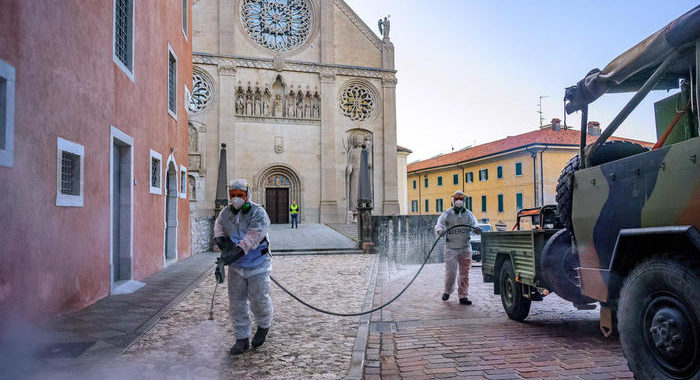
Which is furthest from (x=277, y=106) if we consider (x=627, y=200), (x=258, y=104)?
(x=627, y=200)

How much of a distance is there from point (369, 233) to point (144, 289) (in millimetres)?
9721

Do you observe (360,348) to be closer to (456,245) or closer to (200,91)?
(456,245)

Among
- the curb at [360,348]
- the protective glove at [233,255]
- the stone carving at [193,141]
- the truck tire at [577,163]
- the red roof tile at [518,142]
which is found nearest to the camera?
the curb at [360,348]

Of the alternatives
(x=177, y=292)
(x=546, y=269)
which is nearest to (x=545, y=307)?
(x=546, y=269)

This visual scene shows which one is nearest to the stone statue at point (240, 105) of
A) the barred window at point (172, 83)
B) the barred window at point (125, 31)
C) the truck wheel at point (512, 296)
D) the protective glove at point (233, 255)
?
the barred window at point (172, 83)

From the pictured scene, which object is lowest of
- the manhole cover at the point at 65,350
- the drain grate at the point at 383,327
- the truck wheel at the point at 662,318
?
the drain grate at the point at 383,327

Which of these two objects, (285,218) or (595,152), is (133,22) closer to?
(595,152)

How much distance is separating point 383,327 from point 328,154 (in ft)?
92.9

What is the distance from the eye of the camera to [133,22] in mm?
9891

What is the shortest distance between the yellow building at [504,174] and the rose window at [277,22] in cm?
1801

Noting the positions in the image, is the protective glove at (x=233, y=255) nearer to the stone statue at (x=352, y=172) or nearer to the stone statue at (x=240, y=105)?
the stone statue at (x=352, y=172)

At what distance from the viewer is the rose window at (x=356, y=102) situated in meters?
35.3

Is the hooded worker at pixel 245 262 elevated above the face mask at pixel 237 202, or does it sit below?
below

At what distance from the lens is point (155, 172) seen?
12109 mm
